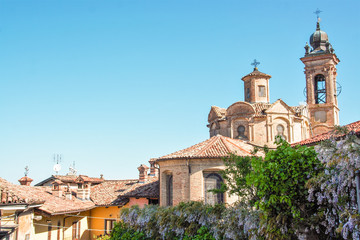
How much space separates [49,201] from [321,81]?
29136 millimetres

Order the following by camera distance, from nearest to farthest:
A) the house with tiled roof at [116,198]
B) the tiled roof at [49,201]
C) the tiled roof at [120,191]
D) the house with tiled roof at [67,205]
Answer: the house with tiled roof at [67,205] → the tiled roof at [49,201] → the house with tiled roof at [116,198] → the tiled roof at [120,191]

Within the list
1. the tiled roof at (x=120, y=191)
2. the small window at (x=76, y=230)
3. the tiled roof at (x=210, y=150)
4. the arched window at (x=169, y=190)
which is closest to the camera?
the tiled roof at (x=210, y=150)

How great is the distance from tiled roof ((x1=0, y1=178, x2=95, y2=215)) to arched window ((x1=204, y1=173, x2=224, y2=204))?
9271 millimetres

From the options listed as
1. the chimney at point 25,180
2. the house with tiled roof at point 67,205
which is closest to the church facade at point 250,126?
the house with tiled roof at point 67,205

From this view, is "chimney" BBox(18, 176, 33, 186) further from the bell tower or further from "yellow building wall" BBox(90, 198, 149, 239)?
the bell tower

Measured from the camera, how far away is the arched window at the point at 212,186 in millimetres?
21656

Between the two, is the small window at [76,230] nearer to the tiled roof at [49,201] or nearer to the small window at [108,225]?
the tiled roof at [49,201]

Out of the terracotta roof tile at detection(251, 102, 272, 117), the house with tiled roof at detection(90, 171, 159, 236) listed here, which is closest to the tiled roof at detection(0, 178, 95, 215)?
the house with tiled roof at detection(90, 171, 159, 236)

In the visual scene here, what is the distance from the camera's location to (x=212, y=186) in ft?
71.4

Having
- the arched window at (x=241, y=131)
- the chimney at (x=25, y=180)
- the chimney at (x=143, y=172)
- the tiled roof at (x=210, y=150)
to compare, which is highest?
the arched window at (x=241, y=131)

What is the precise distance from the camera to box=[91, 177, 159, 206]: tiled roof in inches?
1083

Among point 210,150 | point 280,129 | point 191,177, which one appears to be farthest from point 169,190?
Answer: point 280,129

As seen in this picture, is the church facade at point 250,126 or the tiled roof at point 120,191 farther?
the tiled roof at point 120,191

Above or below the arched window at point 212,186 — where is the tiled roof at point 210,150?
above
